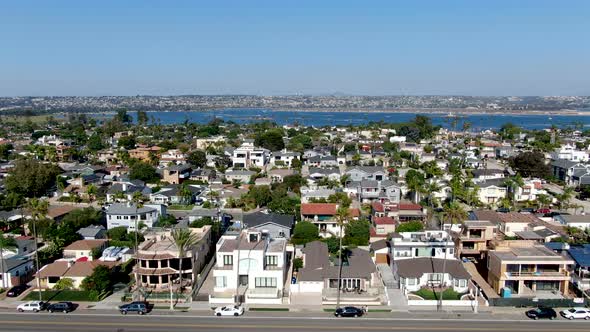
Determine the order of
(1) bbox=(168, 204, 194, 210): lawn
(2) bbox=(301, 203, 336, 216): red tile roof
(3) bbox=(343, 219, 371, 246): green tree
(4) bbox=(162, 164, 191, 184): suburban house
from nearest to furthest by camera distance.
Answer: (3) bbox=(343, 219, 371, 246): green tree < (2) bbox=(301, 203, 336, 216): red tile roof < (1) bbox=(168, 204, 194, 210): lawn < (4) bbox=(162, 164, 191, 184): suburban house

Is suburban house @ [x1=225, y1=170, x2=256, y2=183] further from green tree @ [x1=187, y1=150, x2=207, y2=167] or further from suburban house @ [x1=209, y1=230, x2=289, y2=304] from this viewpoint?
suburban house @ [x1=209, y1=230, x2=289, y2=304]

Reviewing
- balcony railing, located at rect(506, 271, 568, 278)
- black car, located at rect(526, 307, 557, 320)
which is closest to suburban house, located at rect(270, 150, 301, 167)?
balcony railing, located at rect(506, 271, 568, 278)

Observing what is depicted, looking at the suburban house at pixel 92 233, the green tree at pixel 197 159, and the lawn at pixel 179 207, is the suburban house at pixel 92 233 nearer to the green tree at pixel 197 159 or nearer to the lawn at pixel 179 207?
the lawn at pixel 179 207

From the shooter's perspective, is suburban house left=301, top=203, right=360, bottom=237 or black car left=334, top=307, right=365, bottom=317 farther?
suburban house left=301, top=203, right=360, bottom=237

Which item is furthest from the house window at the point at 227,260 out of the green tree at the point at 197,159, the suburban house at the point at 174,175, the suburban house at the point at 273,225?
the green tree at the point at 197,159

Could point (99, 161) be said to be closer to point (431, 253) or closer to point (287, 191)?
point (287, 191)

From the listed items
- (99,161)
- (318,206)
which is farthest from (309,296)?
(99,161)

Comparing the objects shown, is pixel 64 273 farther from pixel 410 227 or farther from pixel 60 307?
pixel 410 227
